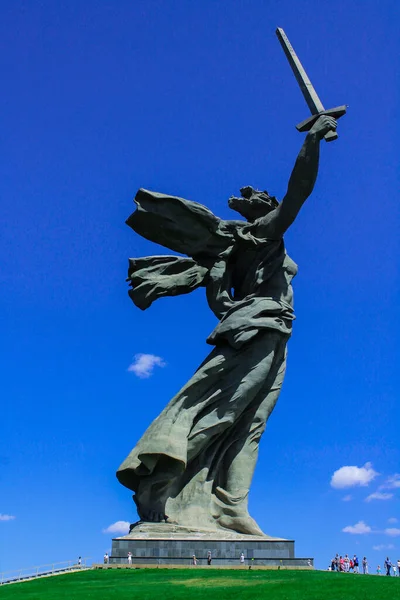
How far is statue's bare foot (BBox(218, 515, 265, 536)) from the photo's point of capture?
12070 millimetres

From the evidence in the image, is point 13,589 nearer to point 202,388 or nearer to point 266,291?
point 202,388

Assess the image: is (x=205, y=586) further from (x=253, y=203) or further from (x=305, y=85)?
(x=305, y=85)

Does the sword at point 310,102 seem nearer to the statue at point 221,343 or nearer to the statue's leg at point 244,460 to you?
the statue at point 221,343

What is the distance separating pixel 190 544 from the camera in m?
11.5

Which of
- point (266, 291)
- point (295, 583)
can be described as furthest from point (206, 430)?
point (295, 583)

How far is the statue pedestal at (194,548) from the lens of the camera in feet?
37.1

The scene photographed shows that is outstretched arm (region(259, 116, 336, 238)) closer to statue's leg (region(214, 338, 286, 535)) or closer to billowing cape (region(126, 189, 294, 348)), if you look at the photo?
billowing cape (region(126, 189, 294, 348))

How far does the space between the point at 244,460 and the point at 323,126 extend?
20.7 feet

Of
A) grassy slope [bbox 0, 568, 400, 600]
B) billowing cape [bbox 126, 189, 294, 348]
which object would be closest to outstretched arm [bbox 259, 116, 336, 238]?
billowing cape [bbox 126, 189, 294, 348]

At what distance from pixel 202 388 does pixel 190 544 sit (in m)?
2.95

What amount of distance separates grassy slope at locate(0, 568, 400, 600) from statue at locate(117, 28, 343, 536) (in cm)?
195

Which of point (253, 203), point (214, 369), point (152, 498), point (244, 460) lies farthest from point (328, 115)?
point (152, 498)

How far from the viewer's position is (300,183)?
12430mm

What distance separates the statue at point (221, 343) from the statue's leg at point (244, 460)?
0.02 m
